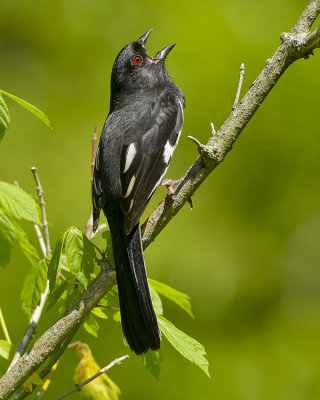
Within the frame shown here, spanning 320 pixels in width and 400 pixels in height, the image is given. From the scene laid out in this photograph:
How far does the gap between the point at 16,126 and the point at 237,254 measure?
272cm

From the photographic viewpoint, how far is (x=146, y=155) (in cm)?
338

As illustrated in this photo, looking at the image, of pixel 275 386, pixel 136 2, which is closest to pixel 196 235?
pixel 275 386

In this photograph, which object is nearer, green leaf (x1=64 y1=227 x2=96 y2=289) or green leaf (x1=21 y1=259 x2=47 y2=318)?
green leaf (x1=64 y1=227 x2=96 y2=289)

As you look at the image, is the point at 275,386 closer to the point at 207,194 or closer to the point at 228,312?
the point at 228,312

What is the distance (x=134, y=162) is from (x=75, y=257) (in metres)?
0.89

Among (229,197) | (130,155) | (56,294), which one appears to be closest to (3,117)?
(56,294)

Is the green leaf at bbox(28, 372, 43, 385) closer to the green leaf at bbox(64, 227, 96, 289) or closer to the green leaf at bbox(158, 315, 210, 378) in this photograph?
the green leaf at bbox(64, 227, 96, 289)

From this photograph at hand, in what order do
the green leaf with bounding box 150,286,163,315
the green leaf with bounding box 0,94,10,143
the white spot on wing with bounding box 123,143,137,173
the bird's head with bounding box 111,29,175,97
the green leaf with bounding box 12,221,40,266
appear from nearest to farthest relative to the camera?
the green leaf with bounding box 0,94,10,143 < the green leaf with bounding box 12,221,40,266 < the green leaf with bounding box 150,286,163,315 < the white spot on wing with bounding box 123,143,137,173 < the bird's head with bounding box 111,29,175,97

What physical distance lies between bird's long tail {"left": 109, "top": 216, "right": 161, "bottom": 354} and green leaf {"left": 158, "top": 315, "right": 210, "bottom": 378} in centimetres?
7

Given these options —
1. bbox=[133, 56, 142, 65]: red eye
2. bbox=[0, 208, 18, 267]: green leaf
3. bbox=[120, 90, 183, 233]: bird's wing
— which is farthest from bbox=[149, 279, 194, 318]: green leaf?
bbox=[133, 56, 142, 65]: red eye

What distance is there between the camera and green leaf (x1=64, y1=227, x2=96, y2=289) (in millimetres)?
2547

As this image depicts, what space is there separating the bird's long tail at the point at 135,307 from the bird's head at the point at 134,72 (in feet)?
4.56

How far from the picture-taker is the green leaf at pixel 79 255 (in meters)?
2.55

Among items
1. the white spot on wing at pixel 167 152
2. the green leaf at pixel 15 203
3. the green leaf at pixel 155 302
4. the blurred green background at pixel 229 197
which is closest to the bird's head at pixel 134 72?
the white spot on wing at pixel 167 152
